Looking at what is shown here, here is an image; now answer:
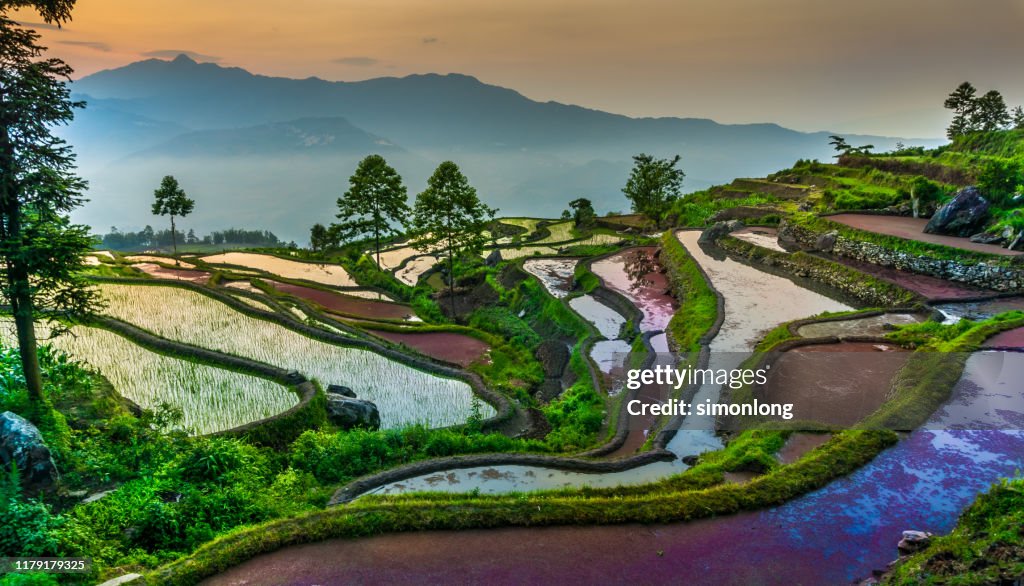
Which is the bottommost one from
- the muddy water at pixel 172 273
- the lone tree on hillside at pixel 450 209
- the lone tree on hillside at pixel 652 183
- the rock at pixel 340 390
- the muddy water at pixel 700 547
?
the muddy water at pixel 700 547

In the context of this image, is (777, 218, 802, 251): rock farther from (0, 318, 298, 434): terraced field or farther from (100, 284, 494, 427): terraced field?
(0, 318, 298, 434): terraced field

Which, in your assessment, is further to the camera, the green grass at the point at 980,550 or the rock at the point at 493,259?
the rock at the point at 493,259

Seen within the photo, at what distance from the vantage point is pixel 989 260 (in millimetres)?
20734

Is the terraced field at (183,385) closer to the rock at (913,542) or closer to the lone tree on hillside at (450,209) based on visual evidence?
the rock at (913,542)

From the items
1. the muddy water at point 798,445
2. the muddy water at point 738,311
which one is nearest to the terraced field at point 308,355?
the muddy water at point 738,311

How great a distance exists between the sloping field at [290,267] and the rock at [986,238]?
106 feet

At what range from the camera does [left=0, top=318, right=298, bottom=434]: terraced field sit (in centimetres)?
1184

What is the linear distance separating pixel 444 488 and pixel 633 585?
394 centimetres

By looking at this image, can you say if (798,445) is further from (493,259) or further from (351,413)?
(493,259)

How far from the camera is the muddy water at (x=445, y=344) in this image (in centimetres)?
1900

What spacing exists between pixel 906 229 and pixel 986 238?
3.55m

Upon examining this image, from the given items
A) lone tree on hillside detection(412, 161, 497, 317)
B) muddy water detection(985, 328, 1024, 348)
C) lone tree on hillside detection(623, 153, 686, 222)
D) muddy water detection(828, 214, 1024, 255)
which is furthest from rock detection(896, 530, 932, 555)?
lone tree on hillside detection(623, 153, 686, 222)

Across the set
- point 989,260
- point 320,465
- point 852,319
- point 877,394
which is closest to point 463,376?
point 320,465

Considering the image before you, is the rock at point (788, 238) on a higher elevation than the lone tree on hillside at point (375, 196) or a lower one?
lower
